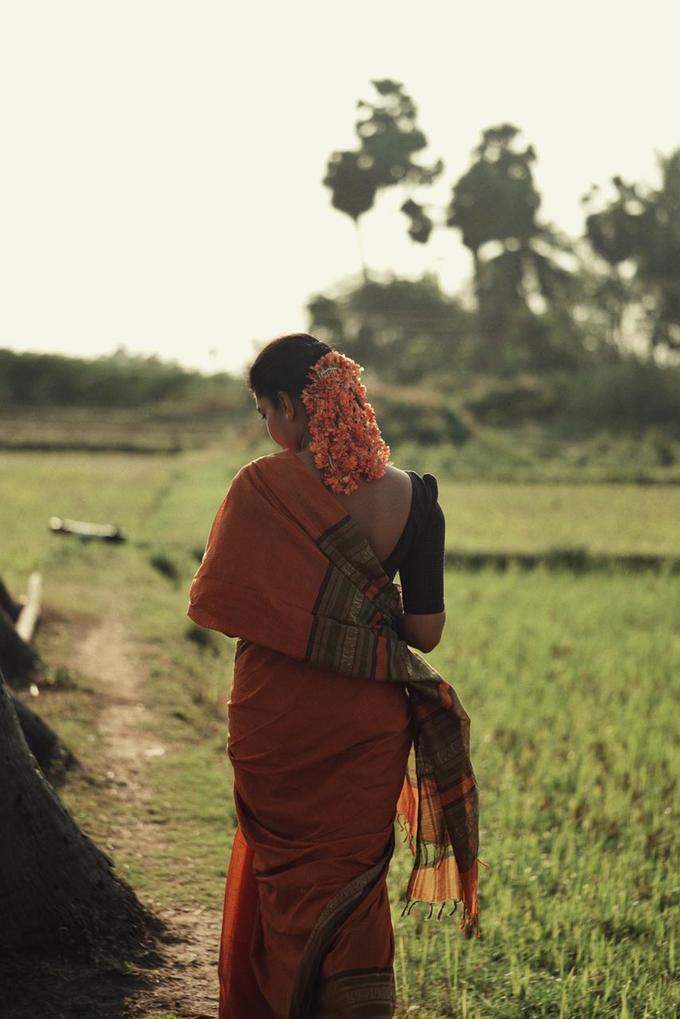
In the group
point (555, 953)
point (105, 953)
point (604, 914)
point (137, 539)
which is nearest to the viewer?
point (105, 953)

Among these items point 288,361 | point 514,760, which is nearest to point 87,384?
point 514,760

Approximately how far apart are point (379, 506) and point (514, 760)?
2871 mm

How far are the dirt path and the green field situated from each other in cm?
5

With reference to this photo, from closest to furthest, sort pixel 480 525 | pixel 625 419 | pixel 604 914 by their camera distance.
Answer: pixel 604 914, pixel 480 525, pixel 625 419

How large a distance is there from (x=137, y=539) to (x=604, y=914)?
29.0 ft

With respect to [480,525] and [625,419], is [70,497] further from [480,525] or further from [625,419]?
[625,419]

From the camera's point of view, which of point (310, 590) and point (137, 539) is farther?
point (137, 539)

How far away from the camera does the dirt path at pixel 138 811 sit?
2746 millimetres

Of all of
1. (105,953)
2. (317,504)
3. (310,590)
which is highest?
(317,504)

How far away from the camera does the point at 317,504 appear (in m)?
2.39

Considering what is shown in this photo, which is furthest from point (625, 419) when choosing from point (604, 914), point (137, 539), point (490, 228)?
point (604, 914)

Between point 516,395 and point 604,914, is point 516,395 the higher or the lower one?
the higher one

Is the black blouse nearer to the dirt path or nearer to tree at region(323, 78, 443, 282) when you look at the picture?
the dirt path

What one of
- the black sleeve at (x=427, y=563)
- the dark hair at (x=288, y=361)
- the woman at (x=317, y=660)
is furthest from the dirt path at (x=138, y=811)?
the dark hair at (x=288, y=361)
